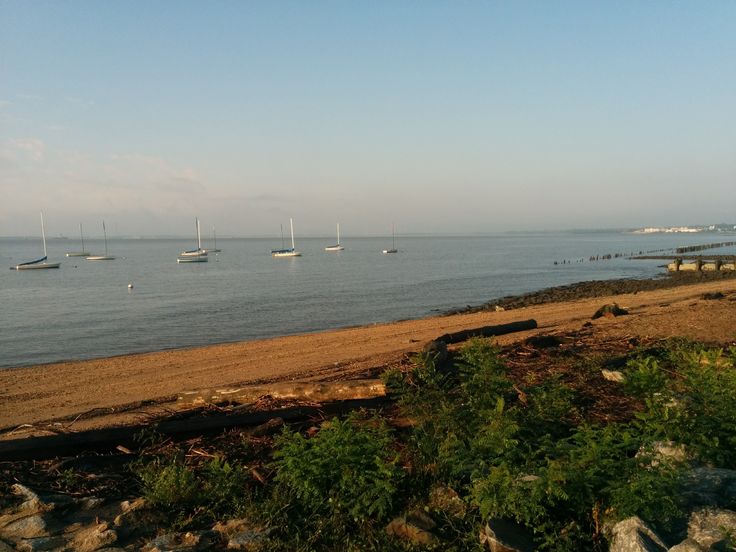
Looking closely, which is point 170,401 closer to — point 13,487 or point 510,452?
point 13,487

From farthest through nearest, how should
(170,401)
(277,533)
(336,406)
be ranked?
(170,401) < (336,406) < (277,533)

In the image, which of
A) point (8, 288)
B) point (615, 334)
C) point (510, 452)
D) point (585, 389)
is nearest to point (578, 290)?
point (615, 334)

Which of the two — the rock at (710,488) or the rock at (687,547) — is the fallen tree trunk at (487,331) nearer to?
Result: the rock at (710,488)

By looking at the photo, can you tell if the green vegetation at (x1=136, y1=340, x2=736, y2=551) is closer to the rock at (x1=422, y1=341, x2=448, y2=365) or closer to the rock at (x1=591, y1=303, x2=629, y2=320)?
the rock at (x1=422, y1=341, x2=448, y2=365)

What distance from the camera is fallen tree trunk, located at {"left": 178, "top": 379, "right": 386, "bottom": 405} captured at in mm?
7422

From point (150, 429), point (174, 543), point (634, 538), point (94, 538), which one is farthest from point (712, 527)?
point (150, 429)

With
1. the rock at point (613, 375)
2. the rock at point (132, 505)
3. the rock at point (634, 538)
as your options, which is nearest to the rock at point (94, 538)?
the rock at point (132, 505)

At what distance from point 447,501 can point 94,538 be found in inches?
114

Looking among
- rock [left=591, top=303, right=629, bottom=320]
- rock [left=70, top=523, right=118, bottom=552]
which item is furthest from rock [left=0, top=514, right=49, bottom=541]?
rock [left=591, top=303, right=629, bottom=320]

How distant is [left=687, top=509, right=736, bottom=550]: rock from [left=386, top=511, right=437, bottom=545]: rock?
5.85 feet

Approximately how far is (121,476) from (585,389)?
5.74 m

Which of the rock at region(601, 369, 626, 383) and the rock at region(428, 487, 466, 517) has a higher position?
the rock at region(601, 369, 626, 383)

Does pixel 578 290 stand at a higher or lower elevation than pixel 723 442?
lower

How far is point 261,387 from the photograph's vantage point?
819cm
